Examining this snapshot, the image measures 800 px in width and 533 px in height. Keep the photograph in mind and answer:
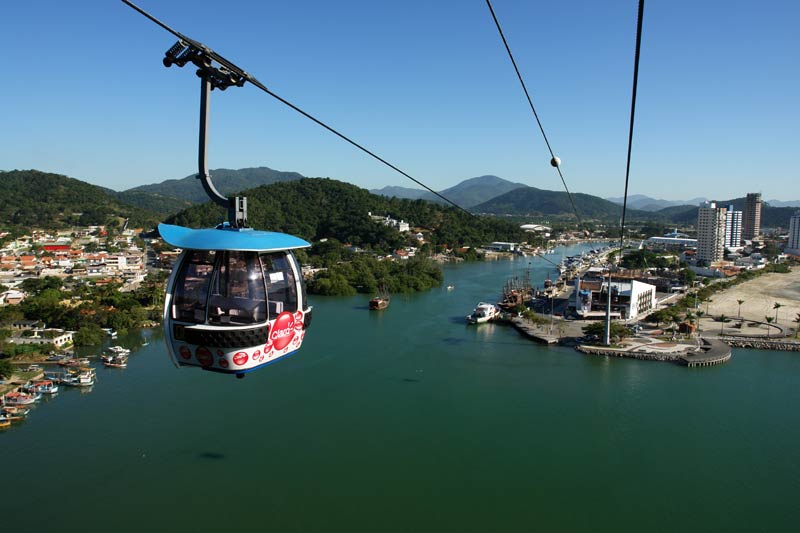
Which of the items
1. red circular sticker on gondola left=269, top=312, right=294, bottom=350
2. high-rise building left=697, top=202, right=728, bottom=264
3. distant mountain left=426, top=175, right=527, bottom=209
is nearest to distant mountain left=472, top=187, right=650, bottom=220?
distant mountain left=426, top=175, right=527, bottom=209

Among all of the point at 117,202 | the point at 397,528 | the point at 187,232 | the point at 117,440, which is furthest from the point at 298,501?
the point at 117,202

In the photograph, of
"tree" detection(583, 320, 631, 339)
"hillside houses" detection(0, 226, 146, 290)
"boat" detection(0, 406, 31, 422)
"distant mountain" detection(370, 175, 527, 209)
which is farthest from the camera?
"distant mountain" detection(370, 175, 527, 209)

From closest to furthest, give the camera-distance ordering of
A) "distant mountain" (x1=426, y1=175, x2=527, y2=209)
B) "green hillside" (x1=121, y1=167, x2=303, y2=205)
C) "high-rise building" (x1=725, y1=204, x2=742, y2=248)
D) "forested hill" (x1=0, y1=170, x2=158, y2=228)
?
"forested hill" (x1=0, y1=170, x2=158, y2=228) < "high-rise building" (x1=725, y1=204, x2=742, y2=248) < "green hillside" (x1=121, y1=167, x2=303, y2=205) < "distant mountain" (x1=426, y1=175, x2=527, y2=209)

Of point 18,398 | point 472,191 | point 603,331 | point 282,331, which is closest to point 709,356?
point 603,331

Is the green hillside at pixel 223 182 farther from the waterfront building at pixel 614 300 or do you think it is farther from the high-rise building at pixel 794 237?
the waterfront building at pixel 614 300

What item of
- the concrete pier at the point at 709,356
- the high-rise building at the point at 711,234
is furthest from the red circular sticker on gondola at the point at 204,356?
the high-rise building at the point at 711,234

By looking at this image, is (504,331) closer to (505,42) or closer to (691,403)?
(691,403)

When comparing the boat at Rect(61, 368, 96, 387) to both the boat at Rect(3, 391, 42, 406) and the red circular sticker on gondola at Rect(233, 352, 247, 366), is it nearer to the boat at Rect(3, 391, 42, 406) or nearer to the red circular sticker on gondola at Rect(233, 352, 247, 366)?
the boat at Rect(3, 391, 42, 406)
